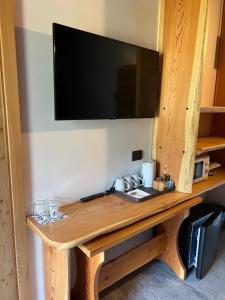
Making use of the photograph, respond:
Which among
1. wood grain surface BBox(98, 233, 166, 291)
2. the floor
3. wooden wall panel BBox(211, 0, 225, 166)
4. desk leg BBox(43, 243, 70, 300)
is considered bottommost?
the floor

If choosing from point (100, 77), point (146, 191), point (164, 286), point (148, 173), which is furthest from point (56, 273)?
point (100, 77)

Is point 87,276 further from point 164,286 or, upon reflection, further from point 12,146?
point 12,146

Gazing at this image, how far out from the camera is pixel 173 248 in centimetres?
200

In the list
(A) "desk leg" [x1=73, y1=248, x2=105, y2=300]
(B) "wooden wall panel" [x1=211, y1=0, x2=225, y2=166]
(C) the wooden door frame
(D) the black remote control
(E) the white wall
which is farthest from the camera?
(B) "wooden wall panel" [x1=211, y1=0, x2=225, y2=166]

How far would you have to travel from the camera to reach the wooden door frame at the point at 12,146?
1.07 metres

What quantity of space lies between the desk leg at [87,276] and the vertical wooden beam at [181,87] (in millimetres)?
816

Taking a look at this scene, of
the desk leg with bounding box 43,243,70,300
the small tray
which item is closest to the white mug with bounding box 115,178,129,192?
the small tray

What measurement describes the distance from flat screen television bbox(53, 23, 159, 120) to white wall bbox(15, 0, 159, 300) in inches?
4.1

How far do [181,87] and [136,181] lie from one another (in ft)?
2.53

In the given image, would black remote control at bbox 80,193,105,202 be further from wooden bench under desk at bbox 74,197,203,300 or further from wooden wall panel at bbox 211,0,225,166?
wooden wall panel at bbox 211,0,225,166

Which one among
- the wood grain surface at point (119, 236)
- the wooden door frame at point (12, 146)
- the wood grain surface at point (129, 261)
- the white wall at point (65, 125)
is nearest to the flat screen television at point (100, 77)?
the white wall at point (65, 125)

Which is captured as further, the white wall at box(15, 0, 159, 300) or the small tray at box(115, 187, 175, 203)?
the small tray at box(115, 187, 175, 203)

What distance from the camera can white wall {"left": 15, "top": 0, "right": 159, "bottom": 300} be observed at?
1.21 meters

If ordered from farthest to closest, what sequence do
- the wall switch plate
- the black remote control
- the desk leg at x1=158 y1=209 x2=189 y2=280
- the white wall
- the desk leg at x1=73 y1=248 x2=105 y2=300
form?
the desk leg at x1=158 y1=209 x2=189 y2=280, the wall switch plate, the black remote control, the desk leg at x1=73 y1=248 x2=105 y2=300, the white wall
